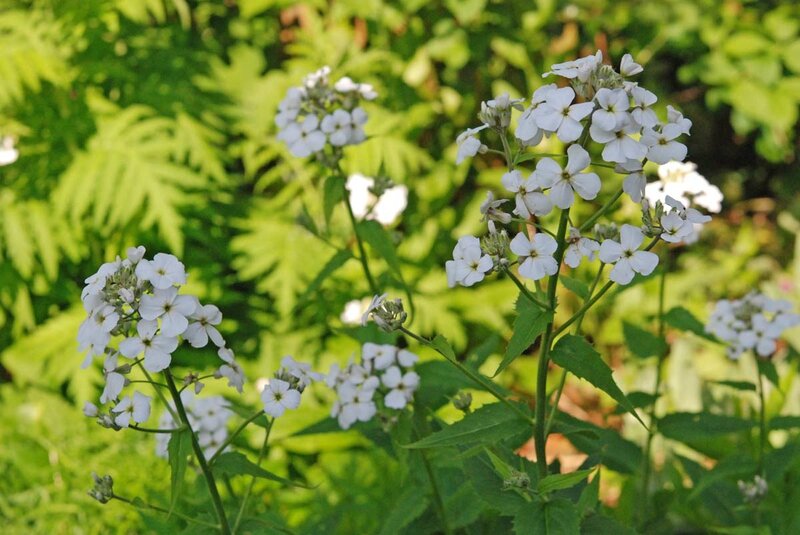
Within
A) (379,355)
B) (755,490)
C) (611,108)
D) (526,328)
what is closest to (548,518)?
(526,328)

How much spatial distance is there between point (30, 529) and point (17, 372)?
860mm

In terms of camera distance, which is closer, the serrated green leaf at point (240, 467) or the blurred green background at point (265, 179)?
the serrated green leaf at point (240, 467)

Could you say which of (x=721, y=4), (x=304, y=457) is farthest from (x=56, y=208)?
(x=721, y=4)

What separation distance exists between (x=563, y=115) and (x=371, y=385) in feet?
2.39

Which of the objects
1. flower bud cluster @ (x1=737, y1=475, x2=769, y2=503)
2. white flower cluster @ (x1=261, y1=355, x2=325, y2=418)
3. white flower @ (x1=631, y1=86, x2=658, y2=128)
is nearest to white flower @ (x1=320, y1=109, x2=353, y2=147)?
white flower cluster @ (x1=261, y1=355, x2=325, y2=418)

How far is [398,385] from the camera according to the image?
1.77 m

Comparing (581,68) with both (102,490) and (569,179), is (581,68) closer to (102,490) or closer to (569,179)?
(569,179)

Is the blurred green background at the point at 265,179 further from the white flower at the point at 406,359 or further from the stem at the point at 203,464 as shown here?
the stem at the point at 203,464

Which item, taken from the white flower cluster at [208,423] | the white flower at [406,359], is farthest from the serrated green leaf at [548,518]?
the white flower cluster at [208,423]

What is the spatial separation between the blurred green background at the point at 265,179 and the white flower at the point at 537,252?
144 cm

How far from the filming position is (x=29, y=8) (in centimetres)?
377

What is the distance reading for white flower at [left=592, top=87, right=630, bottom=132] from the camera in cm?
124

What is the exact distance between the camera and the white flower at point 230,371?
151cm

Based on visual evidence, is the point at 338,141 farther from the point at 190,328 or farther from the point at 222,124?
the point at 222,124
